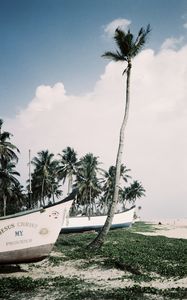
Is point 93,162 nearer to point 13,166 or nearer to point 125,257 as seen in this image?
point 13,166

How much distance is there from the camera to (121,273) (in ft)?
40.8

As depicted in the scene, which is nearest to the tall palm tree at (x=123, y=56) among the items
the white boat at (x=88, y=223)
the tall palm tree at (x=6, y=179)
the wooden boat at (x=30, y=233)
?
the wooden boat at (x=30, y=233)

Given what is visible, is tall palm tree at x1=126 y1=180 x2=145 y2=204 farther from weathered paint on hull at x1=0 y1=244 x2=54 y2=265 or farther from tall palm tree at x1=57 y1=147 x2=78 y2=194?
weathered paint on hull at x1=0 y1=244 x2=54 y2=265

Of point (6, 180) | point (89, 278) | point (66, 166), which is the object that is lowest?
point (89, 278)

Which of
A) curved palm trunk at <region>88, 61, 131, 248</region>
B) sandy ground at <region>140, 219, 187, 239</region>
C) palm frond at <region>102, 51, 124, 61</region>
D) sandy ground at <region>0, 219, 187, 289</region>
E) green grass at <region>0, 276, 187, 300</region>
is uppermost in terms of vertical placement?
palm frond at <region>102, 51, 124, 61</region>

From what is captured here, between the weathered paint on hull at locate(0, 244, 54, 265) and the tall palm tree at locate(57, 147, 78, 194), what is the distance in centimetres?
4329

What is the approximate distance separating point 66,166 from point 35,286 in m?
47.7

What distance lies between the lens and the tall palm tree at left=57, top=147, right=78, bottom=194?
57.3 m

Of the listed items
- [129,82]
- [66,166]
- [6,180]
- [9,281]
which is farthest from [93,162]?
[9,281]

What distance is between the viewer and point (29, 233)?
13.4m

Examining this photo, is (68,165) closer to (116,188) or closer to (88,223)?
(88,223)

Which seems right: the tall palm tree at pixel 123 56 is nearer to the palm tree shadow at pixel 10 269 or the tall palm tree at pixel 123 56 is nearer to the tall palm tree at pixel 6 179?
the palm tree shadow at pixel 10 269

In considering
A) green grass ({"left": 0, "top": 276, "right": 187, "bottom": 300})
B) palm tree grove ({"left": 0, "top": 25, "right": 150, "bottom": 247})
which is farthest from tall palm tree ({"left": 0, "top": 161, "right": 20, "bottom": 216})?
green grass ({"left": 0, "top": 276, "right": 187, "bottom": 300})

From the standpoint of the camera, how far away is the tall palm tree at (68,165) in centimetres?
5726
